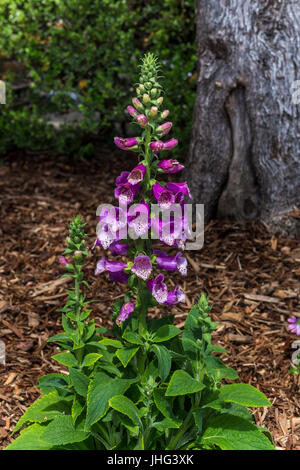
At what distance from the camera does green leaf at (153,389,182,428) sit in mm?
2318

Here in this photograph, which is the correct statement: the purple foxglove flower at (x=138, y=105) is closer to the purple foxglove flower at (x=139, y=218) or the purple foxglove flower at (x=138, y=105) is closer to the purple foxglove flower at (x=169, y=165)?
the purple foxglove flower at (x=169, y=165)

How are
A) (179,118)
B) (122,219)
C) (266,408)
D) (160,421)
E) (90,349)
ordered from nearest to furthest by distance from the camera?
(122,219) < (160,421) < (90,349) < (266,408) < (179,118)

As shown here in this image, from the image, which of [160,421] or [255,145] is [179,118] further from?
[160,421]

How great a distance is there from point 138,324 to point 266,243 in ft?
7.74

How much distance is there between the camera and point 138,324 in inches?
96.7

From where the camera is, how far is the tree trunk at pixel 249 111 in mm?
4352

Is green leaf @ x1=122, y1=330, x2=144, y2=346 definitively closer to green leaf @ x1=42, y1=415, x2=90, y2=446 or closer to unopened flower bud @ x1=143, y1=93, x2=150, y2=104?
green leaf @ x1=42, y1=415, x2=90, y2=446

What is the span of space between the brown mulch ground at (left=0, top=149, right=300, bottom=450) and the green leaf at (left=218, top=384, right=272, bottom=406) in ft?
2.38

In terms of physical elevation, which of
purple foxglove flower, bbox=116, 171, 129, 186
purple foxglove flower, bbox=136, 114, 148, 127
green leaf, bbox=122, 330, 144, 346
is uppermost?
purple foxglove flower, bbox=136, 114, 148, 127

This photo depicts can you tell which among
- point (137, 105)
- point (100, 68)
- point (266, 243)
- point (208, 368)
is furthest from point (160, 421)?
point (100, 68)

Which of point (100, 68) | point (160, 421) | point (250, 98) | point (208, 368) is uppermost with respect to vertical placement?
point (100, 68)

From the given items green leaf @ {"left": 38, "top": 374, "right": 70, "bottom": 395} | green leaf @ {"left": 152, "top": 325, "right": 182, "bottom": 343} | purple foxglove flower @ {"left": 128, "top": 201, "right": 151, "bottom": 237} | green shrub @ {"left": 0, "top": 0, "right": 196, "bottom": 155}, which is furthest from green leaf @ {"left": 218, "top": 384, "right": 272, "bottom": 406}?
Answer: green shrub @ {"left": 0, "top": 0, "right": 196, "bottom": 155}

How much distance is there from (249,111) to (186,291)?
1.59 meters

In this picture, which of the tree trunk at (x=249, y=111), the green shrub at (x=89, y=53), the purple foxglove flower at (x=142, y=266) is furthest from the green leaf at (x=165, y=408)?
the green shrub at (x=89, y=53)
